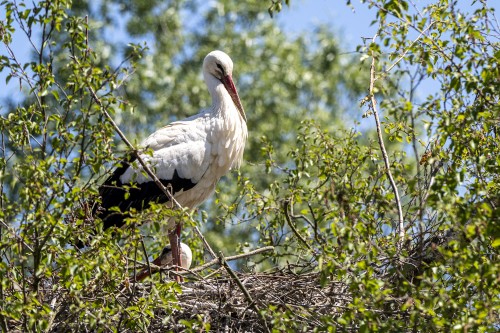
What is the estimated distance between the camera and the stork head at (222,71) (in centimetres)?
874

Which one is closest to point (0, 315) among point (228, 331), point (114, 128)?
point (114, 128)

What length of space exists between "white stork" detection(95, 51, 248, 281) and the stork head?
0.01 meters

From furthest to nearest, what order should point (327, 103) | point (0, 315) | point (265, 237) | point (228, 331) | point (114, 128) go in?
point (327, 103) < point (265, 237) < point (228, 331) < point (114, 128) < point (0, 315)

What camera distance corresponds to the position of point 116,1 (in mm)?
17203

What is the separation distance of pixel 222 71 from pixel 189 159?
1.01 m

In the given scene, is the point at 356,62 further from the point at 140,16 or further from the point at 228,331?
the point at 228,331

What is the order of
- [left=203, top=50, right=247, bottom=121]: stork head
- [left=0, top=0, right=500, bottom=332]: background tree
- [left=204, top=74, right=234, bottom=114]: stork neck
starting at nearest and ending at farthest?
1. [left=0, top=0, right=500, bottom=332]: background tree
2. [left=204, top=74, right=234, bottom=114]: stork neck
3. [left=203, top=50, right=247, bottom=121]: stork head

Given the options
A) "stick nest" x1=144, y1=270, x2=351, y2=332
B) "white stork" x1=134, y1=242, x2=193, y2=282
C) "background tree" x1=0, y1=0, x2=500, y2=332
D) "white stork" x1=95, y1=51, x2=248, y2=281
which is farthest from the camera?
"white stork" x1=134, y1=242, x2=193, y2=282

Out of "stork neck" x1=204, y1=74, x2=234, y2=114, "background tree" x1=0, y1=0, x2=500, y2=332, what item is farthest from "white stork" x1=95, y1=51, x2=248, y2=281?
"background tree" x1=0, y1=0, x2=500, y2=332

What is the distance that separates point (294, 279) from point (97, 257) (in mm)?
1736

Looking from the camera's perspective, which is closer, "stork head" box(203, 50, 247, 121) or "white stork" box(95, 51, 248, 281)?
"white stork" box(95, 51, 248, 281)

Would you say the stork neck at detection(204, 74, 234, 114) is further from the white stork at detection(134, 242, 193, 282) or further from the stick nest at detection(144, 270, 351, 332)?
the stick nest at detection(144, 270, 351, 332)

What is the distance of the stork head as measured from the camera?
28.7 feet

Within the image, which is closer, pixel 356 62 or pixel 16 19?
pixel 16 19
